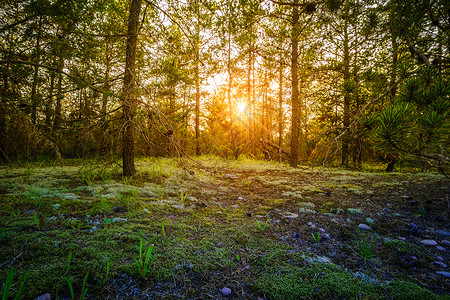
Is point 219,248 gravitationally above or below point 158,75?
below

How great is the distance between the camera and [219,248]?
5.35ft

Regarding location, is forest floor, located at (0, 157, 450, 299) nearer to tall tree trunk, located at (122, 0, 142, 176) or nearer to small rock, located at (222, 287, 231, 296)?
small rock, located at (222, 287, 231, 296)

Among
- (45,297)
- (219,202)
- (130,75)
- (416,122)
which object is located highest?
(130,75)

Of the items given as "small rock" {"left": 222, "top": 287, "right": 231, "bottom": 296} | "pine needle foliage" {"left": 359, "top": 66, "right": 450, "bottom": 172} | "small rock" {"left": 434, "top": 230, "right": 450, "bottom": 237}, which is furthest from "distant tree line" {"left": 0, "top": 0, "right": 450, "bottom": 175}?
"small rock" {"left": 222, "top": 287, "right": 231, "bottom": 296}

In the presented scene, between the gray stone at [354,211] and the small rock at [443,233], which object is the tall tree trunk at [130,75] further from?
the small rock at [443,233]

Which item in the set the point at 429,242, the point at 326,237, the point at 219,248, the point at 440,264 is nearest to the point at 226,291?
the point at 219,248

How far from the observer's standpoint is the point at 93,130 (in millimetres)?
3332

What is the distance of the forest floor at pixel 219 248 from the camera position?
1145 millimetres

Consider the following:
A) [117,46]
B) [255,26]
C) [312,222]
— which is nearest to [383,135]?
[312,222]

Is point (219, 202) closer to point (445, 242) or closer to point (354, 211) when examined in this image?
point (354, 211)

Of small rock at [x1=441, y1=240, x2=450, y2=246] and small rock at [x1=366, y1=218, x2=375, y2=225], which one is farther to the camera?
small rock at [x1=366, y1=218, x2=375, y2=225]

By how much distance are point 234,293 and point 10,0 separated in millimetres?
5539

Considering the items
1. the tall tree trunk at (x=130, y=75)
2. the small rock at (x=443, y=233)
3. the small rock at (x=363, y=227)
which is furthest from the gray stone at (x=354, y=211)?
the tall tree trunk at (x=130, y=75)

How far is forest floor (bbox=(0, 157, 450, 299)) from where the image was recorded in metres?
1.14
